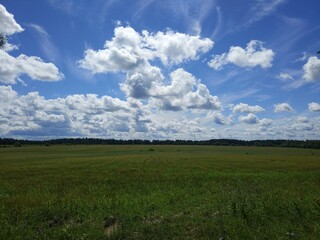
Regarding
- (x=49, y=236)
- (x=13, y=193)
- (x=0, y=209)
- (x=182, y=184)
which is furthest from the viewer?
(x=182, y=184)

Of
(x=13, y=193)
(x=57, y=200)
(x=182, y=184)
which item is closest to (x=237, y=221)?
(x=57, y=200)

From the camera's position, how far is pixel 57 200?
1802 cm

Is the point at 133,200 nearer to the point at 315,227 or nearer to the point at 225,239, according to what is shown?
the point at 225,239

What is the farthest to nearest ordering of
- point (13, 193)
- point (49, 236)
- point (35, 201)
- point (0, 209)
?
point (13, 193)
point (35, 201)
point (0, 209)
point (49, 236)

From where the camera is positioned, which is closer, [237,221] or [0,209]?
[237,221]

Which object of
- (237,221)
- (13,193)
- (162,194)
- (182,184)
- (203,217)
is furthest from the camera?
(182,184)

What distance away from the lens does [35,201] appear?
17500 mm

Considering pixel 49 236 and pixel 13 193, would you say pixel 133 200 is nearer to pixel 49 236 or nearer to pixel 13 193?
pixel 49 236

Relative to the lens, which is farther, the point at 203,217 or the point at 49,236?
the point at 203,217

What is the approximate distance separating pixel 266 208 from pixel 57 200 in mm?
→ 10804

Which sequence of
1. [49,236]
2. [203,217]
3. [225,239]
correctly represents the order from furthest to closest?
[203,217]
[49,236]
[225,239]

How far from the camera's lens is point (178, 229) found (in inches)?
478

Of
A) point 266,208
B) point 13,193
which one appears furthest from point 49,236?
point 13,193

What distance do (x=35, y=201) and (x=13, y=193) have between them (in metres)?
5.47
